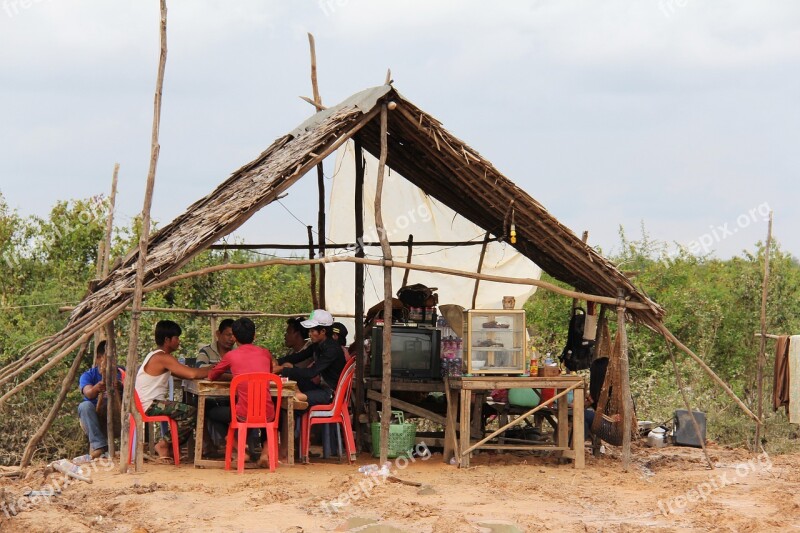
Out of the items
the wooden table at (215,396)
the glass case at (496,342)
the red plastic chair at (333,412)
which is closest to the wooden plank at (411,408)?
the red plastic chair at (333,412)

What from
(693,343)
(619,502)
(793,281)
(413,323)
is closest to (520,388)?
(413,323)

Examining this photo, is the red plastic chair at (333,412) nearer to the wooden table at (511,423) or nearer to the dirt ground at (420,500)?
the dirt ground at (420,500)

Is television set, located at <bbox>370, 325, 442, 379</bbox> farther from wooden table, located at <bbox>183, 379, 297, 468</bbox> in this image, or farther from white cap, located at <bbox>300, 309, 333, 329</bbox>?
wooden table, located at <bbox>183, 379, 297, 468</bbox>

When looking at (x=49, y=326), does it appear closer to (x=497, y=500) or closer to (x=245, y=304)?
(x=245, y=304)

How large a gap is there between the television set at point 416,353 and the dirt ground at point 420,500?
835 millimetres

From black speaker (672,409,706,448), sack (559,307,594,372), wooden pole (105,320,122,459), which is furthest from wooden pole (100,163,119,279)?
black speaker (672,409,706,448)

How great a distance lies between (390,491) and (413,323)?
2.74 m

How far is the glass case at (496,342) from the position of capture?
8.94 m

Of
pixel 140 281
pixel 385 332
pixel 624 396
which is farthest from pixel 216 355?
pixel 624 396

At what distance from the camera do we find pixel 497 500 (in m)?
7.43

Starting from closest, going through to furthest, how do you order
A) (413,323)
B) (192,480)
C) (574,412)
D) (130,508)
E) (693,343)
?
(130,508), (192,480), (574,412), (413,323), (693,343)

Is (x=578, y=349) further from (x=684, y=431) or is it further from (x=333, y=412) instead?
(x=333, y=412)

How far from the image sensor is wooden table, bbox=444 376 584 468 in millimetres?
8805

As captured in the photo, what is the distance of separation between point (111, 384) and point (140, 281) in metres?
1.72
